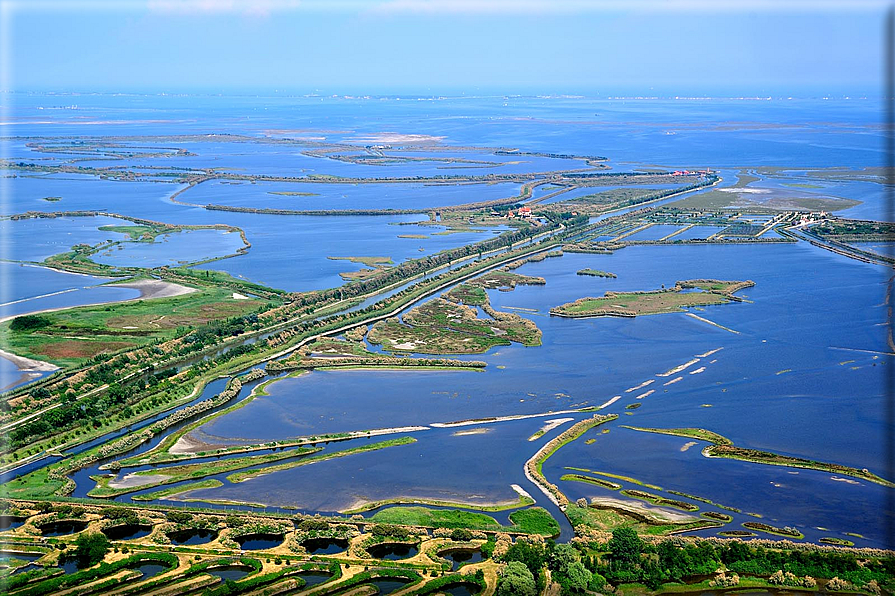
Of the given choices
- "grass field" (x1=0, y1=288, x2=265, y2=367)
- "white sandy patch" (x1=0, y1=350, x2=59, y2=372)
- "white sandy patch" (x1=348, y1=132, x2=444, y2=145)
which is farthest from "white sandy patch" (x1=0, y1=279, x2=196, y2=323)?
"white sandy patch" (x1=348, y1=132, x2=444, y2=145)

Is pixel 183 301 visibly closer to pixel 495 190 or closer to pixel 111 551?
pixel 111 551

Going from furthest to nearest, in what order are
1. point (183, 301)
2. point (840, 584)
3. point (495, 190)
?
point (495, 190)
point (183, 301)
point (840, 584)

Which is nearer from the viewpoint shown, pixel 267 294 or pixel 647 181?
pixel 267 294

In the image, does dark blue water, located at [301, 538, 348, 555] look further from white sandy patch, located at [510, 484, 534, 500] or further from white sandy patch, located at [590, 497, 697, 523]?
white sandy patch, located at [590, 497, 697, 523]

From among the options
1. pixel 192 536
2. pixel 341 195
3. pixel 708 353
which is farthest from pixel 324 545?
pixel 341 195

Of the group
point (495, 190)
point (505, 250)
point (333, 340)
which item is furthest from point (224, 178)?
point (333, 340)

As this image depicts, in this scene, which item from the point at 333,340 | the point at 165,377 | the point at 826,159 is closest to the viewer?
the point at 165,377

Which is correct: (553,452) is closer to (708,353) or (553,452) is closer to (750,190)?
(708,353)
